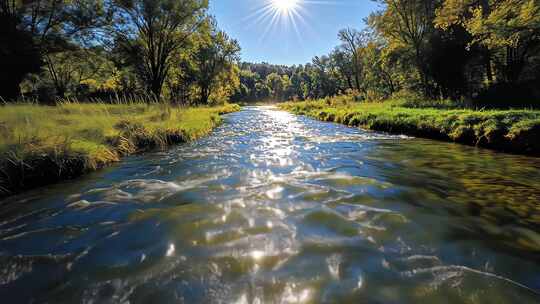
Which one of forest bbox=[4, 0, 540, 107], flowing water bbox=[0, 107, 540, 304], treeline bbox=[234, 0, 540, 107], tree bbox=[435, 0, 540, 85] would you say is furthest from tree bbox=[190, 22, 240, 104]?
flowing water bbox=[0, 107, 540, 304]

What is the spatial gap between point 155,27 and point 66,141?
25.1 metres

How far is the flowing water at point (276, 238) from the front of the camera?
2.20 meters

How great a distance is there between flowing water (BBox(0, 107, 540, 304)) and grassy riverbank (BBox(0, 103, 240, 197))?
19.3 inches

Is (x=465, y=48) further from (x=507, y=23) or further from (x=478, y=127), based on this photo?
(x=478, y=127)

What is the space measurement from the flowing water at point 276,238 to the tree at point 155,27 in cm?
2301

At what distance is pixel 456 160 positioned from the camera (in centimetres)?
691

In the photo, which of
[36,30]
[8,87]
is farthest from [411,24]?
[8,87]

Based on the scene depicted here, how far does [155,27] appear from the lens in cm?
2609

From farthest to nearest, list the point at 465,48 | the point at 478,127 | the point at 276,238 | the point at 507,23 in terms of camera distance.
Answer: the point at 465,48 < the point at 507,23 < the point at 478,127 < the point at 276,238

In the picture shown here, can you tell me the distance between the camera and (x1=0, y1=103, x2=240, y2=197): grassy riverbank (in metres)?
4.75

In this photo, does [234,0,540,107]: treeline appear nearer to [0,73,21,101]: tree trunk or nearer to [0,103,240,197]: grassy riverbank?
[0,103,240,197]: grassy riverbank

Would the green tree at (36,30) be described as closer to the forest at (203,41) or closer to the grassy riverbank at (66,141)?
the forest at (203,41)

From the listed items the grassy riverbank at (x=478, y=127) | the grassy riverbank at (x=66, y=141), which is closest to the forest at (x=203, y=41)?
the grassy riverbank at (x=478, y=127)

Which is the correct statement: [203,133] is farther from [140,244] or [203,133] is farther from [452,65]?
[452,65]
